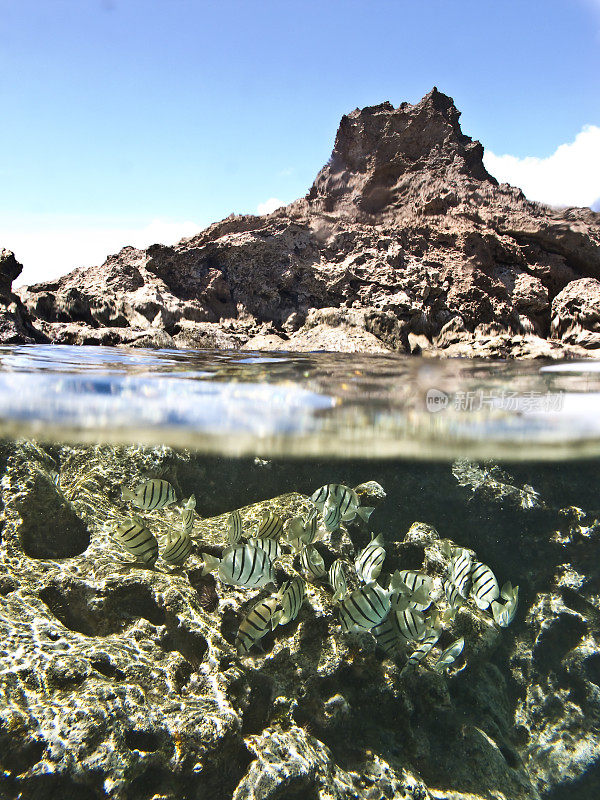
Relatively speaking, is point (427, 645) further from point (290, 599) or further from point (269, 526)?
point (269, 526)

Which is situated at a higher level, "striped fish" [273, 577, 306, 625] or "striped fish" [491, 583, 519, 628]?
"striped fish" [273, 577, 306, 625]

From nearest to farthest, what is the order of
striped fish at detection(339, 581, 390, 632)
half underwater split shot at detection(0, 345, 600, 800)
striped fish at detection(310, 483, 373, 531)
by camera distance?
1. striped fish at detection(339, 581, 390, 632)
2. half underwater split shot at detection(0, 345, 600, 800)
3. striped fish at detection(310, 483, 373, 531)

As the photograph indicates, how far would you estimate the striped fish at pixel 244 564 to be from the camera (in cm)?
442

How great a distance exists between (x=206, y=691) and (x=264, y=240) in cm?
984

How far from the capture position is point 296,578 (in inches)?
211

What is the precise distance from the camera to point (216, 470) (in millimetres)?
9695

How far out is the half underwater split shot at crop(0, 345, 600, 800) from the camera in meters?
4.88

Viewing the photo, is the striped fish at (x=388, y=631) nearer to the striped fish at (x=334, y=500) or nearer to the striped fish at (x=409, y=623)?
the striped fish at (x=409, y=623)

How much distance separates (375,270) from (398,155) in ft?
12.9

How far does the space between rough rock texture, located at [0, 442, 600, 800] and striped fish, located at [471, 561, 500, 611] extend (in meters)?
1.86

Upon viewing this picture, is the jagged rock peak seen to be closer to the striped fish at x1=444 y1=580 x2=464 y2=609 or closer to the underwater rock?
A: the underwater rock

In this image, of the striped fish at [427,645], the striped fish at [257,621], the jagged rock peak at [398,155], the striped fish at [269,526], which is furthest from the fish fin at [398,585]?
the jagged rock peak at [398,155]

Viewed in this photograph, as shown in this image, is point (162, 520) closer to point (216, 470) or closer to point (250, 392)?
point (216, 470)

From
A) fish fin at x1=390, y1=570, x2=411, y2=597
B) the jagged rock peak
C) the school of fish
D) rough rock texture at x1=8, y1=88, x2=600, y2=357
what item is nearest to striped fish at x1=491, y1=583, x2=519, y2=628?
the school of fish
